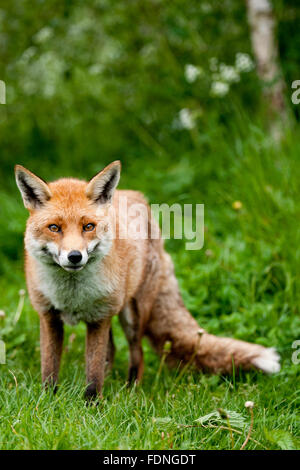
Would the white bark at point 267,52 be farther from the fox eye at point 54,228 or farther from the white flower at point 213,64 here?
the fox eye at point 54,228

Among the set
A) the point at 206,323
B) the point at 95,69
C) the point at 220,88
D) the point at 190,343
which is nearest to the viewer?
the point at 190,343

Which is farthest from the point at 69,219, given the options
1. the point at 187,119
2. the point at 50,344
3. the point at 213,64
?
the point at 213,64

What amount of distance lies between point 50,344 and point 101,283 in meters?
0.55

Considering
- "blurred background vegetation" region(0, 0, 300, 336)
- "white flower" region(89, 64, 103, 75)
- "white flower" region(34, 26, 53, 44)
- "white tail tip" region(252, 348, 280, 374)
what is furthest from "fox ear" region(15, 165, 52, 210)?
"white flower" region(89, 64, 103, 75)

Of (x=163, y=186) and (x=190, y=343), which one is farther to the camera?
(x=163, y=186)

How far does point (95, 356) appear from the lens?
10.7 feet

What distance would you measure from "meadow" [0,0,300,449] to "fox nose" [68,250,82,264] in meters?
0.78

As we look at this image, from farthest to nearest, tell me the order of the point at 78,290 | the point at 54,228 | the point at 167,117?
the point at 167,117
the point at 78,290
the point at 54,228

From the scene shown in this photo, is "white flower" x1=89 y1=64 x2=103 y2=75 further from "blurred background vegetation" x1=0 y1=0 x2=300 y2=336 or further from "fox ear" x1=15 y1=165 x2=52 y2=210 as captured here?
"fox ear" x1=15 y1=165 x2=52 y2=210

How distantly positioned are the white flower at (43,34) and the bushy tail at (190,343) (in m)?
2.97

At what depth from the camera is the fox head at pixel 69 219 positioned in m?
2.77

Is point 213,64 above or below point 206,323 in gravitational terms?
above

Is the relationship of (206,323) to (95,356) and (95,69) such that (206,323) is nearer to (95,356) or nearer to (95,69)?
(95,356)
